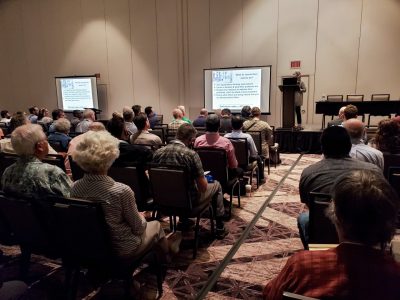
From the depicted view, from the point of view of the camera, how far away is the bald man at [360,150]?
9.32 ft

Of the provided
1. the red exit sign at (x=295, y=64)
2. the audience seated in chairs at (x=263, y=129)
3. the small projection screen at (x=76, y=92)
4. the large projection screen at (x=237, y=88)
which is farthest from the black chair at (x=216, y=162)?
the small projection screen at (x=76, y=92)

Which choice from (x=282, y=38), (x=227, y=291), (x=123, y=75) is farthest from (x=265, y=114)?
Answer: (x=227, y=291)

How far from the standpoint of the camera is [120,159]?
3.08 metres

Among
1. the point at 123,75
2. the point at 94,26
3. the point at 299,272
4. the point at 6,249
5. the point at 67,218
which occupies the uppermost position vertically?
the point at 94,26

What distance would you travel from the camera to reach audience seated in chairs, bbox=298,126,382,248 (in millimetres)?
2232

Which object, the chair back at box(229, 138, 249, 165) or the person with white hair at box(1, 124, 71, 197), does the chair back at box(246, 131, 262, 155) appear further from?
the person with white hair at box(1, 124, 71, 197)

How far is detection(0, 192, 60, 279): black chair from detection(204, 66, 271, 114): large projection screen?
735 centimetres

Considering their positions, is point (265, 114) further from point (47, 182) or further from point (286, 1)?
point (47, 182)

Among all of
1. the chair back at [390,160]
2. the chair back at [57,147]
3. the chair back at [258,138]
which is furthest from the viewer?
the chair back at [258,138]

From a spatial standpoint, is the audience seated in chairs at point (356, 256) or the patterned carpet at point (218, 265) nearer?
the audience seated in chairs at point (356, 256)

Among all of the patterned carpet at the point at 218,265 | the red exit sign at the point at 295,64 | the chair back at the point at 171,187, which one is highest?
the red exit sign at the point at 295,64

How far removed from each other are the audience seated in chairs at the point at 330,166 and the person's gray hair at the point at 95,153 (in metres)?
1.39

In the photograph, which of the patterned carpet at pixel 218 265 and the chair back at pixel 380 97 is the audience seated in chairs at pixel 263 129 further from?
the chair back at pixel 380 97

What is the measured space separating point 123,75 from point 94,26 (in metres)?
1.93
